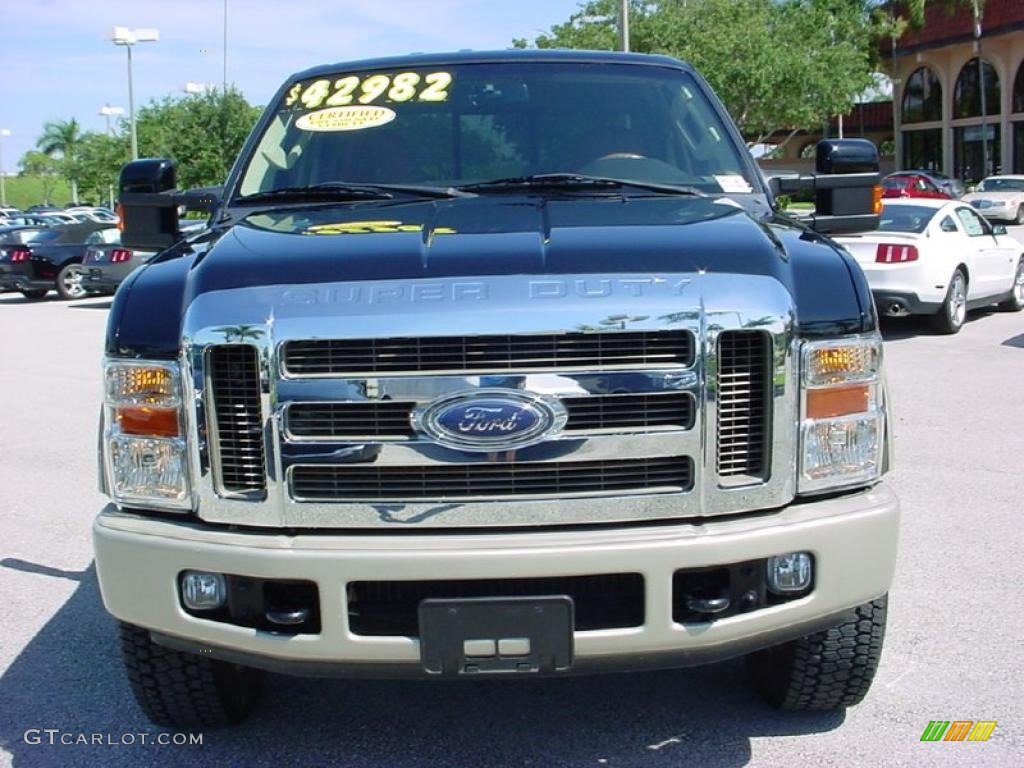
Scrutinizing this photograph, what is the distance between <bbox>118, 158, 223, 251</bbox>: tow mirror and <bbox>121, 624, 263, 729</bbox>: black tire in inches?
62.4

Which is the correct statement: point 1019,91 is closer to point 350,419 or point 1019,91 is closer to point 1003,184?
point 1003,184

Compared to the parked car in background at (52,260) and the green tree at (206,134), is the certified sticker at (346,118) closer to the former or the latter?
the parked car in background at (52,260)

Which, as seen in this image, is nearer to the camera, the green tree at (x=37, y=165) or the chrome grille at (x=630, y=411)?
the chrome grille at (x=630, y=411)

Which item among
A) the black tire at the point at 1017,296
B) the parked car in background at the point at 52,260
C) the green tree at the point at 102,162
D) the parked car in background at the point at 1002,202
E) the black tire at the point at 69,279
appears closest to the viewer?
the black tire at the point at 1017,296

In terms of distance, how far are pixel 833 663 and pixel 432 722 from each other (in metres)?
1.22

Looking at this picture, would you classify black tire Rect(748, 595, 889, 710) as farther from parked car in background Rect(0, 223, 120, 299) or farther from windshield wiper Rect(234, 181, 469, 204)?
parked car in background Rect(0, 223, 120, 299)

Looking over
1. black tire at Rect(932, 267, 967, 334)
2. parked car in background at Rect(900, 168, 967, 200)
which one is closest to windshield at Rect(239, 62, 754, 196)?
black tire at Rect(932, 267, 967, 334)

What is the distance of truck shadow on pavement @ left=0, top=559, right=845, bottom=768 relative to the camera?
352cm

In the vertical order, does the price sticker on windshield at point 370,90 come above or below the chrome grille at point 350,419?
above

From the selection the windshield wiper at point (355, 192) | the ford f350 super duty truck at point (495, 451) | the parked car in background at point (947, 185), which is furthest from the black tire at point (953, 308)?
the parked car in background at point (947, 185)

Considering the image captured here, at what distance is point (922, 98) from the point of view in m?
53.0

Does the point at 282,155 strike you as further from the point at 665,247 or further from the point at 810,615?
the point at 810,615

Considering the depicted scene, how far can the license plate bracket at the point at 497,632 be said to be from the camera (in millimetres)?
2893

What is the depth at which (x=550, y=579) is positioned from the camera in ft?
9.84
